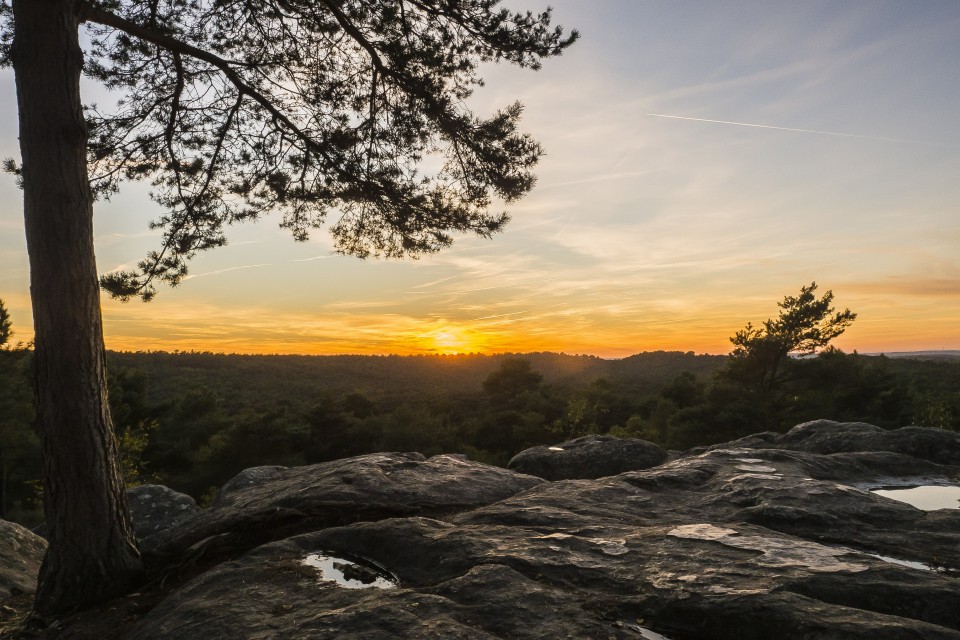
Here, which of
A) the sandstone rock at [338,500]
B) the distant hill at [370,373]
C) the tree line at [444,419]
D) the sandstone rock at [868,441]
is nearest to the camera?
the sandstone rock at [338,500]

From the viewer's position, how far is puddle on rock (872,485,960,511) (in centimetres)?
471

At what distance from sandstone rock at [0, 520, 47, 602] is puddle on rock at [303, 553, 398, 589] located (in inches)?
155

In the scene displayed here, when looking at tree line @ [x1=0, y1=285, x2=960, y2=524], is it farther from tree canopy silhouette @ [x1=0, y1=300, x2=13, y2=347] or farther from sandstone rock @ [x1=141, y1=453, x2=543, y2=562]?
sandstone rock @ [x1=141, y1=453, x2=543, y2=562]

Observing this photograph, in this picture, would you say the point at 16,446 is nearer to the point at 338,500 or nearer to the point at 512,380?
the point at 338,500

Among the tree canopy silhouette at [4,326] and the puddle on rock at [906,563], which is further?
the tree canopy silhouette at [4,326]

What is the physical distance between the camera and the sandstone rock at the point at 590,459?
779 cm

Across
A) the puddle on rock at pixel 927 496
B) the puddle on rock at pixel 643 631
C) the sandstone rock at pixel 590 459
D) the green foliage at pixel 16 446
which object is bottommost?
the green foliage at pixel 16 446

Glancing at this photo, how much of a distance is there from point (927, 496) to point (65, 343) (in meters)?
7.55

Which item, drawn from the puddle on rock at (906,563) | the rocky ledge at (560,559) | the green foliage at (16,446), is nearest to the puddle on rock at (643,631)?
the rocky ledge at (560,559)

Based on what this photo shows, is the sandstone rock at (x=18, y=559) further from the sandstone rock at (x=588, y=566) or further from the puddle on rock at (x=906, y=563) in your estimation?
the puddle on rock at (x=906, y=563)

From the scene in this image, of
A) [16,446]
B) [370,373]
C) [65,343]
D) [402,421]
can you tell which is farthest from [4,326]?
[370,373]

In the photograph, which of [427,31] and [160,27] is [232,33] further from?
[427,31]

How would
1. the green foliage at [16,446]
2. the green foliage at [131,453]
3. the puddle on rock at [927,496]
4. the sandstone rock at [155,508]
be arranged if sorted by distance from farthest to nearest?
the green foliage at [16,446] → the green foliage at [131,453] → the sandstone rock at [155,508] → the puddle on rock at [927,496]

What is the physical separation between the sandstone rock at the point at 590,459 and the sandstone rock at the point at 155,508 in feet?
17.9
